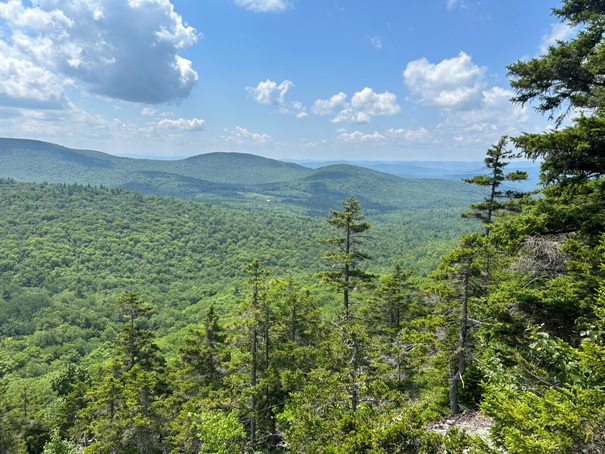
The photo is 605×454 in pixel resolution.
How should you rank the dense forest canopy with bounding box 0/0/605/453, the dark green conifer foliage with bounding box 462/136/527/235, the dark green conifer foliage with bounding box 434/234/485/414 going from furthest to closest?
1. the dark green conifer foliage with bounding box 462/136/527/235
2. the dark green conifer foliage with bounding box 434/234/485/414
3. the dense forest canopy with bounding box 0/0/605/453

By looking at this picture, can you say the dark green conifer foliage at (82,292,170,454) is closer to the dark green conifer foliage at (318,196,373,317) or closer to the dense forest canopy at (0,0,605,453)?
the dense forest canopy at (0,0,605,453)

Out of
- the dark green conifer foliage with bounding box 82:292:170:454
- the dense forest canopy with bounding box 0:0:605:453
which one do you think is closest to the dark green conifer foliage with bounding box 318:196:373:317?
the dense forest canopy with bounding box 0:0:605:453

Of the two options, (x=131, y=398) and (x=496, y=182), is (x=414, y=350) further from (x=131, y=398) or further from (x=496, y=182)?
(x=131, y=398)

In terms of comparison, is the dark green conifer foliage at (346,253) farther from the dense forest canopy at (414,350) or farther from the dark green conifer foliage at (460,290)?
the dark green conifer foliage at (460,290)

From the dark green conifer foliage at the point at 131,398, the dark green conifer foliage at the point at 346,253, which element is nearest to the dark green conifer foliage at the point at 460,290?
the dark green conifer foliage at the point at 346,253

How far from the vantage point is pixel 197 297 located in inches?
4264

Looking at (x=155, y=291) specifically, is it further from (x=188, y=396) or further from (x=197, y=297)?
(x=188, y=396)

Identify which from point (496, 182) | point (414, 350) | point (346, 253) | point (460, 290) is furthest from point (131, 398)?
point (496, 182)

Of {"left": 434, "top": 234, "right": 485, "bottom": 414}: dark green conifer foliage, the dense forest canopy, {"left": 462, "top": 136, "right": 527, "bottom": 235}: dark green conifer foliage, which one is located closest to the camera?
the dense forest canopy

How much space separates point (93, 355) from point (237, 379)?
60835mm

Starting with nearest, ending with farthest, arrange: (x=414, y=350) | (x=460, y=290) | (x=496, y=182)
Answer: (x=414, y=350), (x=460, y=290), (x=496, y=182)

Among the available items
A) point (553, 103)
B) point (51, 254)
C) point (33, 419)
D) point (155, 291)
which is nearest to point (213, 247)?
point (155, 291)

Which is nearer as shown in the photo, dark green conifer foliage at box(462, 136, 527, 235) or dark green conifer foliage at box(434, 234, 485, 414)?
dark green conifer foliage at box(434, 234, 485, 414)

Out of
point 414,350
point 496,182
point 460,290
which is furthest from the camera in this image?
point 496,182
